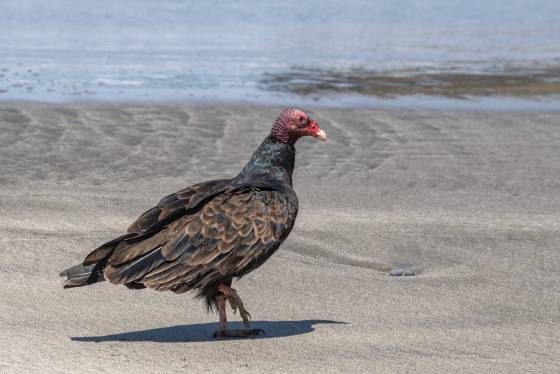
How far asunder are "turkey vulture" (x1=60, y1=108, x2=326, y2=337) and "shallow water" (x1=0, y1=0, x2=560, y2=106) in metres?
9.24

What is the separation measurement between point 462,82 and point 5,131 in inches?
323

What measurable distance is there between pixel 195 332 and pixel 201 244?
1.98ft

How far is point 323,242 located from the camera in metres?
7.54

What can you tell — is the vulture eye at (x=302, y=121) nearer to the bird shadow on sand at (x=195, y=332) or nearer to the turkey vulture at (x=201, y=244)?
the turkey vulture at (x=201, y=244)

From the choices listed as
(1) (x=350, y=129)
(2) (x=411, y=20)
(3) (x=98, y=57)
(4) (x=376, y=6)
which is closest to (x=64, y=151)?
(1) (x=350, y=129)

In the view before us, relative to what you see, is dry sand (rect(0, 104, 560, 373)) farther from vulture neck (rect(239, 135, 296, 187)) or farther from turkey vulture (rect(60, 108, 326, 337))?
vulture neck (rect(239, 135, 296, 187))

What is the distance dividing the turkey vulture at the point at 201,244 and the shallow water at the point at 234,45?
9239 millimetres

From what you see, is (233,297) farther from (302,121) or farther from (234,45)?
(234,45)

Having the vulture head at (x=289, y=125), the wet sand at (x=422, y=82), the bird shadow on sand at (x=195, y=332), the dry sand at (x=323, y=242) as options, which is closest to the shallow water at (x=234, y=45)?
the wet sand at (x=422, y=82)

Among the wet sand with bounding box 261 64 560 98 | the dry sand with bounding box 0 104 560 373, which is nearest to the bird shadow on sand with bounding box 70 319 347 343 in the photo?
the dry sand with bounding box 0 104 560 373

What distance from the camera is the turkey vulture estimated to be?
4.95m

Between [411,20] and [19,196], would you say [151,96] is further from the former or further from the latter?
[411,20]

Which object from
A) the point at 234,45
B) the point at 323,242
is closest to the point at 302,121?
the point at 323,242

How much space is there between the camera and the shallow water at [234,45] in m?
16.0
